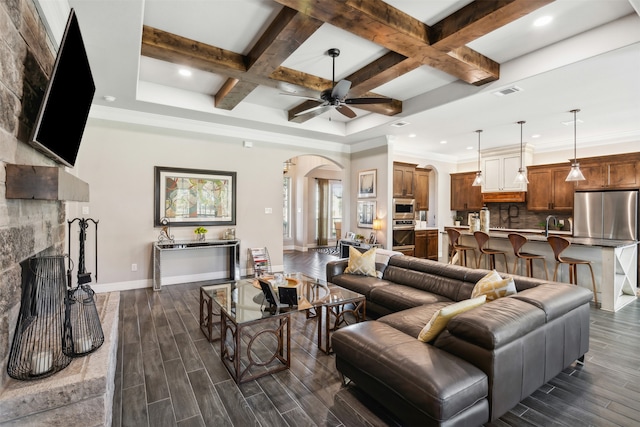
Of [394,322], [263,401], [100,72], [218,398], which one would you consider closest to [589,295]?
[394,322]

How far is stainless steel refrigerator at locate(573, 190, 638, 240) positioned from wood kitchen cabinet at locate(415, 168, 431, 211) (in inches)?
124

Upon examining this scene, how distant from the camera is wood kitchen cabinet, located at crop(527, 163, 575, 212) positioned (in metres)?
6.69

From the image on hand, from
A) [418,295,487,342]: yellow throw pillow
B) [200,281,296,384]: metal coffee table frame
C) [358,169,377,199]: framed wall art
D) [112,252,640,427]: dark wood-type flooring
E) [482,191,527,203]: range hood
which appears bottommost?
[112,252,640,427]: dark wood-type flooring

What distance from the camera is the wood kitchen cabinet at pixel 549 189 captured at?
669cm

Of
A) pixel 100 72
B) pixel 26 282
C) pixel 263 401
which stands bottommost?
pixel 263 401

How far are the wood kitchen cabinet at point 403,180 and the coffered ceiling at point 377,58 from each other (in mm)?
1400

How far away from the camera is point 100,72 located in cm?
349

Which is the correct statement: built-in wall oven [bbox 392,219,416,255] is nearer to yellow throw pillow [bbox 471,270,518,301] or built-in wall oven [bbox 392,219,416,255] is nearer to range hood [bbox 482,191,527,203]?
range hood [bbox 482,191,527,203]

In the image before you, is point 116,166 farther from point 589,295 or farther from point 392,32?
point 589,295

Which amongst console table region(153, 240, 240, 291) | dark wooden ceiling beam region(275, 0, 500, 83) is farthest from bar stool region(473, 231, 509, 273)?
console table region(153, 240, 240, 291)

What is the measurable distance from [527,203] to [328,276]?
587cm

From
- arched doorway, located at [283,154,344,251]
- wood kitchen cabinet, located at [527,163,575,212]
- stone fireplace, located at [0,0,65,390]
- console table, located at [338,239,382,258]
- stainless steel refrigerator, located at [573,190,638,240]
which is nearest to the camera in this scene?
stone fireplace, located at [0,0,65,390]

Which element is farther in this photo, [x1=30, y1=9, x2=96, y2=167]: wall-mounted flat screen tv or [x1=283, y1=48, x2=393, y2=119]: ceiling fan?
[x1=283, y1=48, x2=393, y2=119]: ceiling fan

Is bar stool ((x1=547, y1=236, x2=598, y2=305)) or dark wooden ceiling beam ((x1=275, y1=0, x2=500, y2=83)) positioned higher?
dark wooden ceiling beam ((x1=275, y1=0, x2=500, y2=83))
